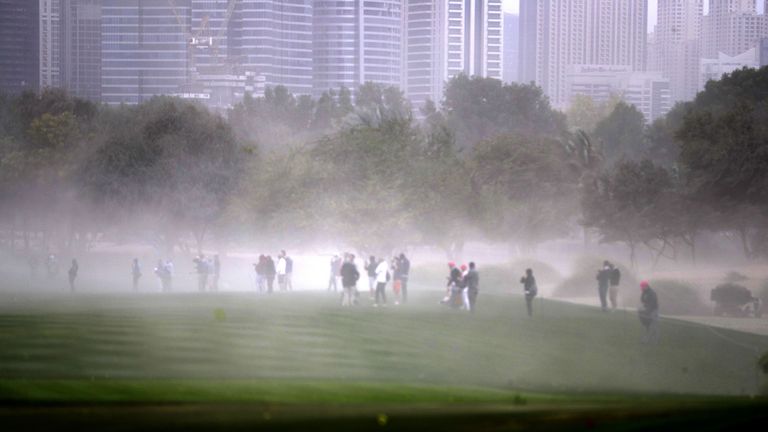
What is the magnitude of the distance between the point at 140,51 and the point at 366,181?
109738mm

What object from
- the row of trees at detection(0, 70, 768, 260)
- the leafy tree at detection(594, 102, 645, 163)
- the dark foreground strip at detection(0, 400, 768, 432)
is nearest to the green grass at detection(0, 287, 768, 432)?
the dark foreground strip at detection(0, 400, 768, 432)

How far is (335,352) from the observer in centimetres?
3020

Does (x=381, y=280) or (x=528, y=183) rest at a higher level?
(x=528, y=183)

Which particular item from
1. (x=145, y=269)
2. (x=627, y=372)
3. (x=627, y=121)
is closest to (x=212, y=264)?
(x=145, y=269)

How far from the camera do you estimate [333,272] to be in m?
57.7

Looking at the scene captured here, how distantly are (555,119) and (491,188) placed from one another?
46.9m

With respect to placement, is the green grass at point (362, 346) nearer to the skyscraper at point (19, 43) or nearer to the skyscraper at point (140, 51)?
the skyscraper at point (19, 43)

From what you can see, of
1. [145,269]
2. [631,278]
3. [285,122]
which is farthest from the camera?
[285,122]

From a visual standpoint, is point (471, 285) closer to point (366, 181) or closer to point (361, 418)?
point (361, 418)

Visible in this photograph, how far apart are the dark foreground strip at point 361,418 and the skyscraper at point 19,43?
5262 inches

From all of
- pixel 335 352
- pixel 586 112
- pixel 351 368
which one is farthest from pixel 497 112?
pixel 351 368

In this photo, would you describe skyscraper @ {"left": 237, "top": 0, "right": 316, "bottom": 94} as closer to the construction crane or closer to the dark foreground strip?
the construction crane

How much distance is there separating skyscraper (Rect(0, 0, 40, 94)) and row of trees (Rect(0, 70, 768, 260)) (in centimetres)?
5607

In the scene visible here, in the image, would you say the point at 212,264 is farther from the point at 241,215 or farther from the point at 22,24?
the point at 22,24
